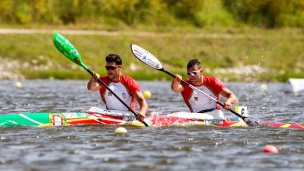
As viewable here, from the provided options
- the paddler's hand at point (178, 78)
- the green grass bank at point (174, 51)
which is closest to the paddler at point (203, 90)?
the paddler's hand at point (178, 78)

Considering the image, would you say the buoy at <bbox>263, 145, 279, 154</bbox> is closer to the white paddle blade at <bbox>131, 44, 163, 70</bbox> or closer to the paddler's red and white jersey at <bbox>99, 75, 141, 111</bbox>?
the paddler's red and white jersey at <bbox>99, 75, 141, 111</bbox>

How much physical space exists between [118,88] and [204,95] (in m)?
1.78

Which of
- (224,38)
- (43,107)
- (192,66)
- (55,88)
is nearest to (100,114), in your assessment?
(192,66)

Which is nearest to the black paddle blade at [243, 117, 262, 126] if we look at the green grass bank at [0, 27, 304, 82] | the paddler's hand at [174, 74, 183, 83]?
the paddler's hand at [174, 74, 183, 83]

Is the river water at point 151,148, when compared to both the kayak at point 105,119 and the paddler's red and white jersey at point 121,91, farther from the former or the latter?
the paddler's red and white jersey at point 121,91

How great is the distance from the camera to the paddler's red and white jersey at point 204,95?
14.7 m

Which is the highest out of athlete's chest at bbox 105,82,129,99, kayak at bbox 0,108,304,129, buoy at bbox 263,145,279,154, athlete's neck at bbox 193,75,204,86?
athlete's neck at bbox 193,75,204,86

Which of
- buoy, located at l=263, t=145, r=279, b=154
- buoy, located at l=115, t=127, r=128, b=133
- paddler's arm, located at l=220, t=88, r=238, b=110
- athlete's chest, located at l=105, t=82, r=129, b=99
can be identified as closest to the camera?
buoy, located at l=263, t=145, r=279, b=154

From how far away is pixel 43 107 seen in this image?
63.9 ft

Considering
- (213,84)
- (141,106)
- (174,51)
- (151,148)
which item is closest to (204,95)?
(213,84)

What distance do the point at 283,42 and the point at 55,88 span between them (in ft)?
80.1

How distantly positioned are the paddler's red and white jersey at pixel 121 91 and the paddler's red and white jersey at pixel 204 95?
1.16m

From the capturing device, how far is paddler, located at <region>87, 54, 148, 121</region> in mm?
13797

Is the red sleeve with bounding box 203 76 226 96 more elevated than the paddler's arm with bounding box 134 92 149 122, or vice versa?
the red sleeve with bounding box 203 76 226 96
